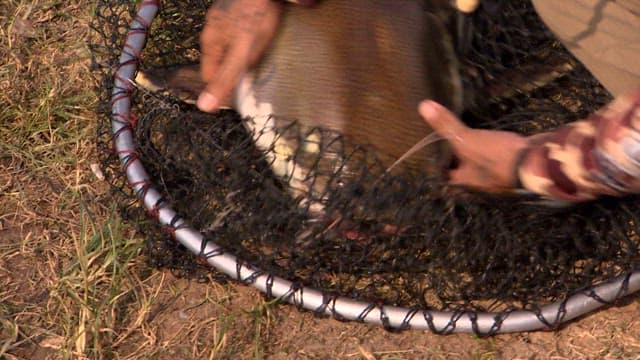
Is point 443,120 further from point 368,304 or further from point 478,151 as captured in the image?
point 368,304

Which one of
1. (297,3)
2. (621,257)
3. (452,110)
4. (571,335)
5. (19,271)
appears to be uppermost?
(297,3)

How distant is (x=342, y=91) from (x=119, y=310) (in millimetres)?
802

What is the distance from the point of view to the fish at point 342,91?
2.11 meters

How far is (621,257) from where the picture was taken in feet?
7.34

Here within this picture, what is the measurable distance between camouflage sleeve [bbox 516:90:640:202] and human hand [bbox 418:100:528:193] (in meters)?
0.03

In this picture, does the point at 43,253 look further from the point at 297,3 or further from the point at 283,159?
the point at 297,3

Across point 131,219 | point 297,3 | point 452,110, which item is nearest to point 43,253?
point 131,219

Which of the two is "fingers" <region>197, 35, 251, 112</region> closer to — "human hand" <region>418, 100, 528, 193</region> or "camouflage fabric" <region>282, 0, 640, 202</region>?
"camouflage fabric" <region>282, 0, 640, 202</region>

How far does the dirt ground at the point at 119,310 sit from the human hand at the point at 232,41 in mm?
493

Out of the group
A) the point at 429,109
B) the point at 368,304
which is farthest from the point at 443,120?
the point at 368,304

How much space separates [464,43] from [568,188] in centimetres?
67

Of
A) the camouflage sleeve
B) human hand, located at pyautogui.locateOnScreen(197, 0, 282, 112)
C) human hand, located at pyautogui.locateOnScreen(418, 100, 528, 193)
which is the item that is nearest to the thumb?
human hand, located at pyautogui.locateOnScreen(418, 100, 528, 193)

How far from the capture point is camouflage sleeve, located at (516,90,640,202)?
1689 millimetres

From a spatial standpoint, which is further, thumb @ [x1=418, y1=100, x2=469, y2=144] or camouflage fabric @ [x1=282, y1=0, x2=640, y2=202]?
thumb @ [x1=418, y1=100, x2=469, y2=144]
